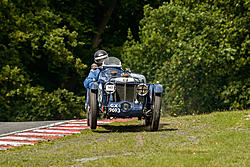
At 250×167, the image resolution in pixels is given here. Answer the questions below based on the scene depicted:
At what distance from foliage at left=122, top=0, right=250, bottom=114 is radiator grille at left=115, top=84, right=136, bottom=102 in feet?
29.7

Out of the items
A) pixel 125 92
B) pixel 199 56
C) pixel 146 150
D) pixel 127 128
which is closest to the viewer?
pixel 146 150

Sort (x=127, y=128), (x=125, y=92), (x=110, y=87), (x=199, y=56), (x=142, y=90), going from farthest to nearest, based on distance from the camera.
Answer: (x=199, y=56) < (x=127, y=128) < (x=125, y=92) < (x=142, y=90) < (x=110, y=87)

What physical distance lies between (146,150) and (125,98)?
12.4 ft

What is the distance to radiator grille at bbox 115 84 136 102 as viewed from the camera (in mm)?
13680

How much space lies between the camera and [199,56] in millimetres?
Result: 22156

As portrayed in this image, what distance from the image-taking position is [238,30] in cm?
2347

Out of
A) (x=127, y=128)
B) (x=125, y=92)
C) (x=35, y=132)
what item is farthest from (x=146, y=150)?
(x=35, y=132)

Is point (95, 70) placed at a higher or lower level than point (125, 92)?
higher

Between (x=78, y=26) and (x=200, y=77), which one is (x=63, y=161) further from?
(x=78, y=26)

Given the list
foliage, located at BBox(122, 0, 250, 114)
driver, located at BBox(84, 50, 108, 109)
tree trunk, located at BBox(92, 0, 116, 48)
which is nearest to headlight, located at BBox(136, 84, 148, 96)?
driver, located at BBox(84, 50, 108, 109)

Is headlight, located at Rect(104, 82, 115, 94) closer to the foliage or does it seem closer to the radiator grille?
the radiator grille

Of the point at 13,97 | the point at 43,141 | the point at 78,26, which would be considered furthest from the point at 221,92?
the point at 43,141

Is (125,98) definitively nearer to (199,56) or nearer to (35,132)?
(35,132)

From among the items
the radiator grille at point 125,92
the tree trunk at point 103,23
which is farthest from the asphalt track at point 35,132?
the tree trunk at point 103,23
